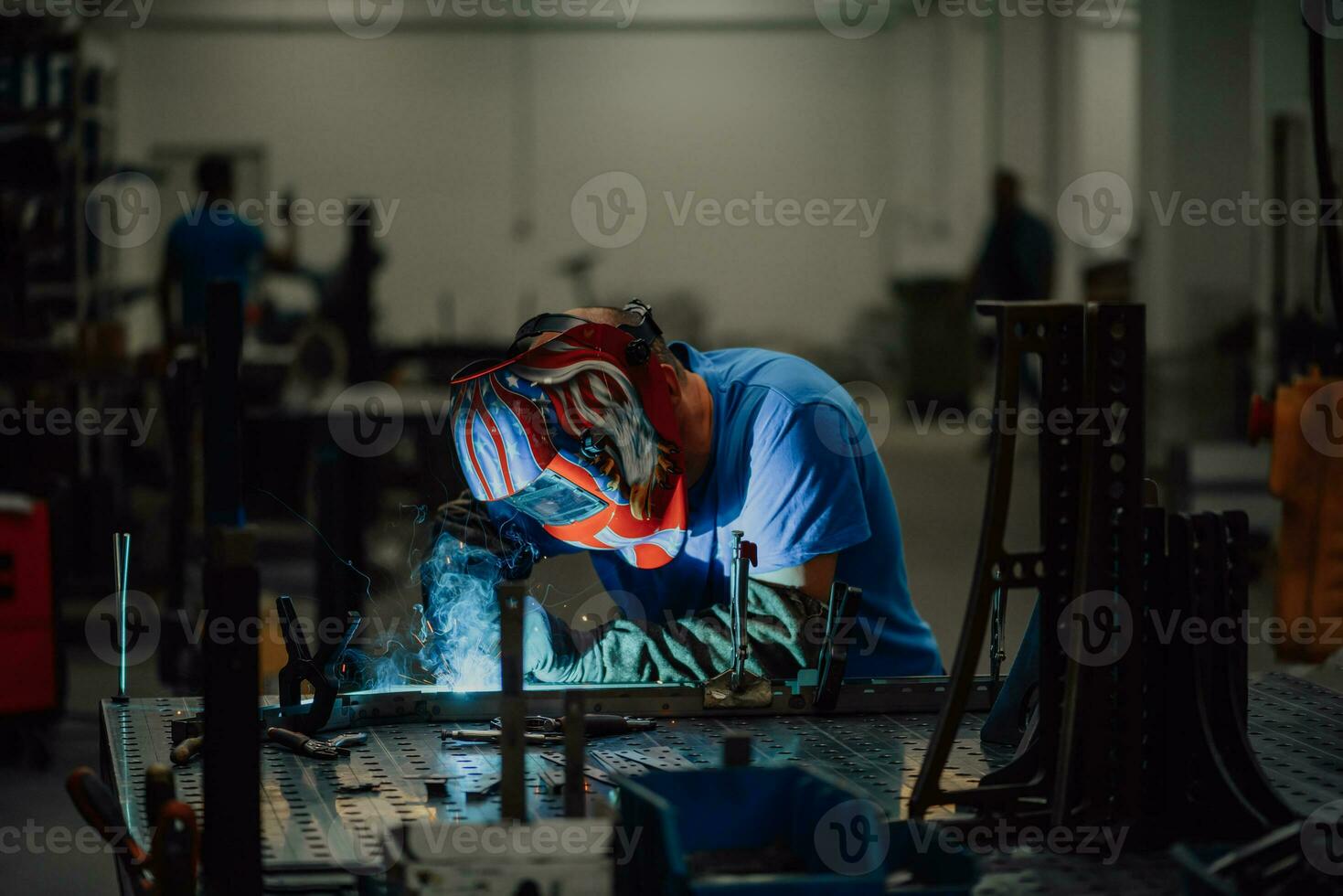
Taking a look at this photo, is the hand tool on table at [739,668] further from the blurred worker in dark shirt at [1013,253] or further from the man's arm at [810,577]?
the blurred worker in dark shirt at [1013,253]

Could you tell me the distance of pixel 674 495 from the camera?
6.49 ft

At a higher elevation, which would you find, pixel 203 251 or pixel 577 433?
pixel 203 251

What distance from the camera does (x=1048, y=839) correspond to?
4.13ft

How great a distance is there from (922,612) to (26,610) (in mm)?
3140

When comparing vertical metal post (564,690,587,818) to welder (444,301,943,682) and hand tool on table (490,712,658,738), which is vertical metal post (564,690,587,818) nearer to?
hand tool on table (490,712,658,738)

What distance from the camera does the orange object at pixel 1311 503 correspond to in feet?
11.1

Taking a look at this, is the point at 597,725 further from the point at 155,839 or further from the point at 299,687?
the point at 155,839

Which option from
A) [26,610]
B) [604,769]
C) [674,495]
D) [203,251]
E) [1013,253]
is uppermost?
[1013,253]

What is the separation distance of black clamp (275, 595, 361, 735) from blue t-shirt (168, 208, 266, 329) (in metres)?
3.93

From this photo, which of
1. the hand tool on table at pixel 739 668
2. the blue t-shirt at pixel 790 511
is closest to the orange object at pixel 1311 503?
the blue t-shirt at pixel 790 511

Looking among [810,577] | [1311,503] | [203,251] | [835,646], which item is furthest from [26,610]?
[1311,503]

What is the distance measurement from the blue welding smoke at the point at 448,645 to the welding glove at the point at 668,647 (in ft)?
0.19

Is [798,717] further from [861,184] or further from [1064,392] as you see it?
[861,184]

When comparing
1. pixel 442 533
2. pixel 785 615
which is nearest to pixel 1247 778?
pixel 785 615
